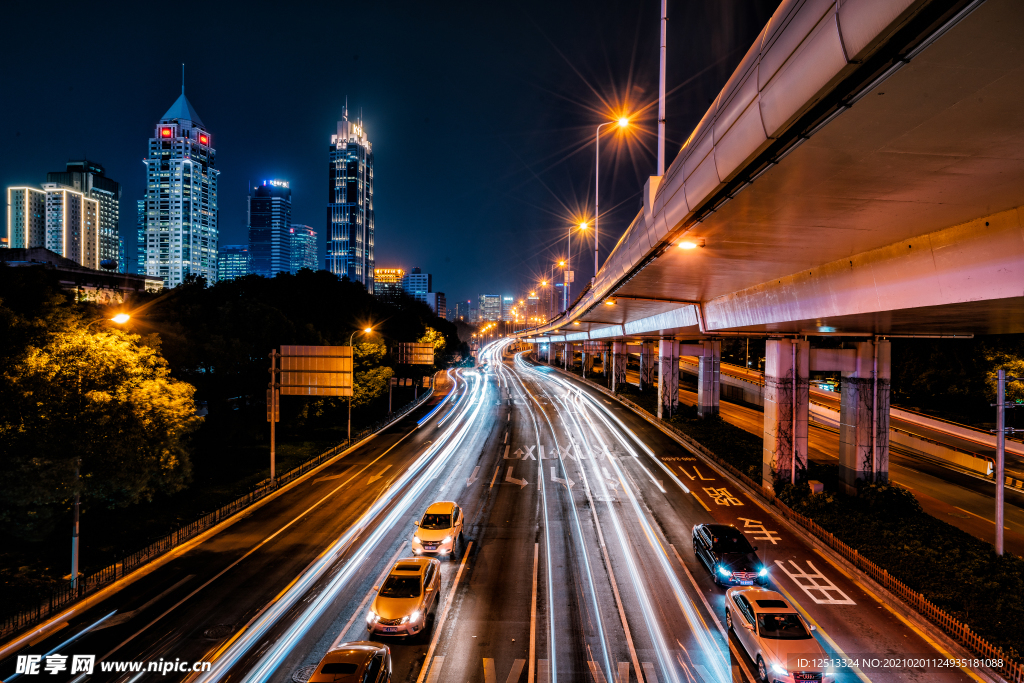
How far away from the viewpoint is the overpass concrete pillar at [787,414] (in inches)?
1018

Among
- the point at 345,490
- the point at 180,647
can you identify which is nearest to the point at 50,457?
the point at 180,647

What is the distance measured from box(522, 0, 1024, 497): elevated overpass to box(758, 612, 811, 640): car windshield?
8349mm

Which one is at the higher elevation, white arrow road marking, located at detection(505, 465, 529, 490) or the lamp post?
the lamp post

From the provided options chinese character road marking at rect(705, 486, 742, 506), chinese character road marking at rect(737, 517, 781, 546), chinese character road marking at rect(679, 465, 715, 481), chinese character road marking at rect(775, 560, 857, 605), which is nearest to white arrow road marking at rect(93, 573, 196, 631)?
chinese character road marking at rect(775, 560, 857, 605)

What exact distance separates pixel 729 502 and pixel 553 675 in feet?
54.3

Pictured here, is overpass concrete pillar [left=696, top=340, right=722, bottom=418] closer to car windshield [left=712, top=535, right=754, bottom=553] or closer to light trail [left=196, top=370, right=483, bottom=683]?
light trail [left=196, top=370, right=483, bottom=683]

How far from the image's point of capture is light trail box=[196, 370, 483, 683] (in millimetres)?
11938

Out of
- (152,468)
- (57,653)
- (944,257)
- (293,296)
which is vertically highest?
(293,296)

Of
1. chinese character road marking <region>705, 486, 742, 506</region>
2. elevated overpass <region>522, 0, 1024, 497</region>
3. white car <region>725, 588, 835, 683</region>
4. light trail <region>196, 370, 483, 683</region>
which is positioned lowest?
light trail <region>196, 370, 483, 683</region>

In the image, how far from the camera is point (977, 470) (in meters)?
33.0

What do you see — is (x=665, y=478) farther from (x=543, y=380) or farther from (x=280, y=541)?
A: (x=543, y=380)

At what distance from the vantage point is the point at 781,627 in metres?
11.5

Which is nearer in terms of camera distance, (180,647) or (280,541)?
(180,647)

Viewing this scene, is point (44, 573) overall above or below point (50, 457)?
below
